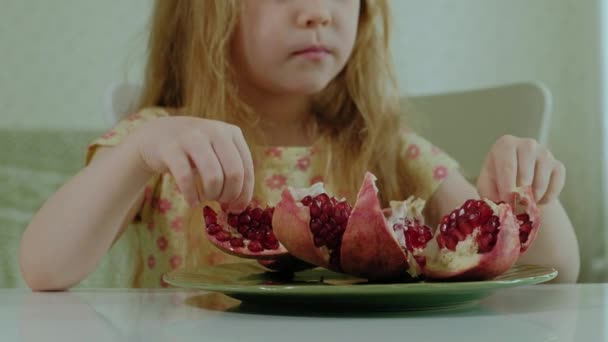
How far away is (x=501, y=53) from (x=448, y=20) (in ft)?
0.69

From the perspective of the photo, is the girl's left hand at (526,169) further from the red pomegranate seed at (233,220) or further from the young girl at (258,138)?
the red pomegranate seed at (233,220)

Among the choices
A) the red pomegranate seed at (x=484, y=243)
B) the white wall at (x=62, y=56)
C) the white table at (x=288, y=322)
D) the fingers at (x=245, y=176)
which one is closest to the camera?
the white table at (x=288, y=322)

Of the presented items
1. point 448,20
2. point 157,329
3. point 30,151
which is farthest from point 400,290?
point 448,20

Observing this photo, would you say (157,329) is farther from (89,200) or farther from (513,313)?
(89,200)

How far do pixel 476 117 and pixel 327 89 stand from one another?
Result: 19.3 inches

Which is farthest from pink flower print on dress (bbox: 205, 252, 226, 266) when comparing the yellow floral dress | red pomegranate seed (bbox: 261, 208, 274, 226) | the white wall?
the white wall

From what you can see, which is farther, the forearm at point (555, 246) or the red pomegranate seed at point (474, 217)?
the forearm at point (555, 246)

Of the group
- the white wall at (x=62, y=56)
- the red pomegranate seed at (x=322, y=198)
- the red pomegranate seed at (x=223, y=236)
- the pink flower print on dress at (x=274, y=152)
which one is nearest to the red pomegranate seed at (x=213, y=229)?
the red pomegranate seed at (x=223, y=236)

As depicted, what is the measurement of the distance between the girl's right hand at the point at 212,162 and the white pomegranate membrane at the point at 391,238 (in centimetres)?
5

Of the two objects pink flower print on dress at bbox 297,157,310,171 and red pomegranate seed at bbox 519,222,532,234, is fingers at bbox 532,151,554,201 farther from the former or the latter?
pink flower print on dress at bbox 297,157,310,171

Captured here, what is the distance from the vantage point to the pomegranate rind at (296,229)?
568 mm

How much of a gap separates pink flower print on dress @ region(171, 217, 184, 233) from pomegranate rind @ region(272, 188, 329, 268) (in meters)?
0.59

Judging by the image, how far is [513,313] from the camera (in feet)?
1.74

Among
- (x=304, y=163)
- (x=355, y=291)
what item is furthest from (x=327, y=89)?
(x=355, y=291)
